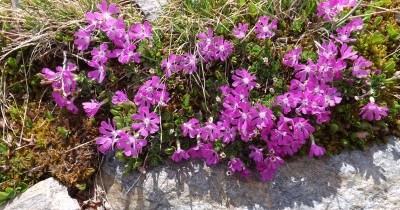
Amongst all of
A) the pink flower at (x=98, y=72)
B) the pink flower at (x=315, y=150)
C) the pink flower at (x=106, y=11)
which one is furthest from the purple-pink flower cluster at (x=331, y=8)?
the pink flower at (x=98, y=72)

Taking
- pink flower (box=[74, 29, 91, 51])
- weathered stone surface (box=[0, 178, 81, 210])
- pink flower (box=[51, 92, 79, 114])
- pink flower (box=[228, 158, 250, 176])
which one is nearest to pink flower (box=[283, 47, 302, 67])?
pink flower (box=[228, 158, 250, 176])

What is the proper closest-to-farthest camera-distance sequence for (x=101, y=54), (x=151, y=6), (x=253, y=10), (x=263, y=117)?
(x=263, y=117) → (x=101, y=54) → (x=253, y=10) → (x=151, y=6)

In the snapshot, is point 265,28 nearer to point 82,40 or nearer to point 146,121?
point 146,121

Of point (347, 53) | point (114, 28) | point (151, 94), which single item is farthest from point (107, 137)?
point (347, 53)

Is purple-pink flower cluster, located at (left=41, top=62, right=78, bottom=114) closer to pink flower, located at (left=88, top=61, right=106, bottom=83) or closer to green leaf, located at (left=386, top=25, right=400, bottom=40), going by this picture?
pink flower, located at (left=88, top=61, right=106, bottom=83)

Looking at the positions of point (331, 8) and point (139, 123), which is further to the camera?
point (331, 8)

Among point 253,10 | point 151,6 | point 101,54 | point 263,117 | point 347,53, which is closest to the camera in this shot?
point 263,117

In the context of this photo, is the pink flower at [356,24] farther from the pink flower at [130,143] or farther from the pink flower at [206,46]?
the pink flower at [130,143]

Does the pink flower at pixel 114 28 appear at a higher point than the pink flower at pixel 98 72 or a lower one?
higher
